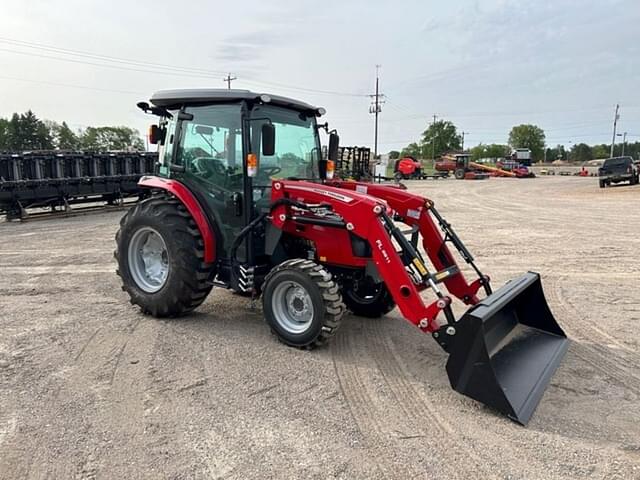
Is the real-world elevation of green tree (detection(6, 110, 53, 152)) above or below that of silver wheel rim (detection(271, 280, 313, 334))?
above

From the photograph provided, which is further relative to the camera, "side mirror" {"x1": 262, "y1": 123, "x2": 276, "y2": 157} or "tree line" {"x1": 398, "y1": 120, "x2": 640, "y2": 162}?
"tree line" {"x1": 398, "y1": 120, "x2": 640, "y2": 162}

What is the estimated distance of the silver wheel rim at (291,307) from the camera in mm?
4180

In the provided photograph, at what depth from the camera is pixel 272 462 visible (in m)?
2.71

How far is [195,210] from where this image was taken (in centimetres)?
483

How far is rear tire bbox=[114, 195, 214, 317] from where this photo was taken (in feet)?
15.4

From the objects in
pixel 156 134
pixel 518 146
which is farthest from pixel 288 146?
pixel 518 146

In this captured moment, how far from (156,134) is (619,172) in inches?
1047

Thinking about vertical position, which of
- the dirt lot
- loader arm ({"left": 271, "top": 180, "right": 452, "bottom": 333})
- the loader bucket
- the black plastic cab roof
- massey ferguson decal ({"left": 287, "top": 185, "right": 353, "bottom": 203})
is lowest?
the dirt lot

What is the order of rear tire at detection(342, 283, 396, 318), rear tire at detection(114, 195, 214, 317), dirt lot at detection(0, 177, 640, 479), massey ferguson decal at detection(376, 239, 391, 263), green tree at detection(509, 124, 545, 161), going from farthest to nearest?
1. green tree at detection(509, 124, 545, 161)
2. rear tire at detection(342, 283, 396, 318)
3. rear tire at detection(114, 195, 214, 317)
4. massey ferguson decal at detection(376, 239, 391, 263)
5. dirt lot at detection(0, 177, 640, 479)

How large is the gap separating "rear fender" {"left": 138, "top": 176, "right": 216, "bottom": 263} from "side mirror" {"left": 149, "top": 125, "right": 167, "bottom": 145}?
1.85 ft

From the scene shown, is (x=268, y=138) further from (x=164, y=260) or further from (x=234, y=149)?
(x=164, y=260)

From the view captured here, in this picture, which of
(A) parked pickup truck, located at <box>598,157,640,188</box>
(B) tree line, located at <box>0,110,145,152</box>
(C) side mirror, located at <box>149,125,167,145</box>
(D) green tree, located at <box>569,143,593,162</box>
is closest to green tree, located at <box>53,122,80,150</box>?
(B) tree line, located at <box>0,110,145,152</box>

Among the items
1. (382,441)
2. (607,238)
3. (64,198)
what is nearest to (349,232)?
(382,441)

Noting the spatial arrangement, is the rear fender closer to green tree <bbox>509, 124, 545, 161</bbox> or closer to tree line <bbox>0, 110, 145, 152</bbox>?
tree line <bbox>0, 110, 145, 152</bbox>
